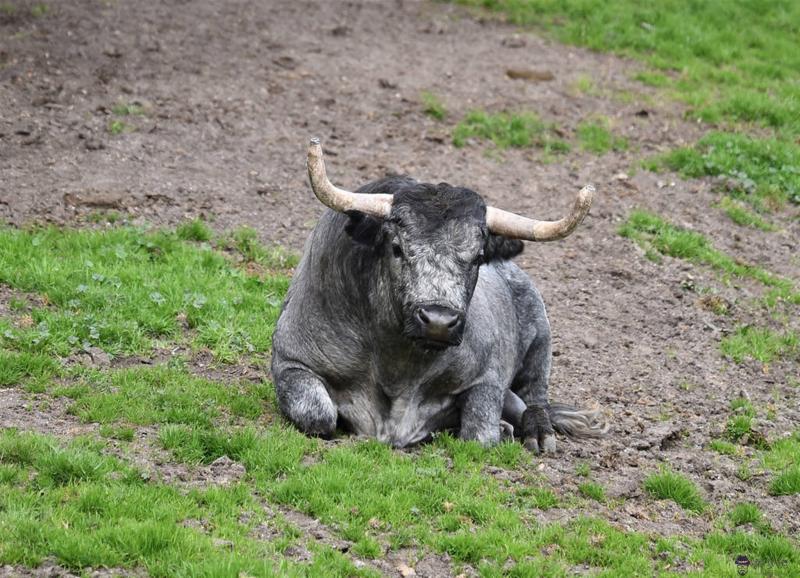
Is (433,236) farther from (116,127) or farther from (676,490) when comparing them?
(116,127)

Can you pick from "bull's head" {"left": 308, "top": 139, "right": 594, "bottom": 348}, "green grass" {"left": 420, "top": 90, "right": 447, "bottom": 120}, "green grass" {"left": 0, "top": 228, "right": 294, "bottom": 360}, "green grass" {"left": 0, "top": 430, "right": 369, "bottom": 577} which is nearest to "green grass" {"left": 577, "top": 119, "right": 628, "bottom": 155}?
"green grass" {"left": 420, "top": 90, "right": 447, "bottom": 120}

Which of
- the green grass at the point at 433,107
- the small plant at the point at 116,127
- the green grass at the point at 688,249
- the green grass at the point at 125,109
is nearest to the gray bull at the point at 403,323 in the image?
the green grass at the point at 688,249

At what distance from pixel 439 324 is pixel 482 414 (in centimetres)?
170

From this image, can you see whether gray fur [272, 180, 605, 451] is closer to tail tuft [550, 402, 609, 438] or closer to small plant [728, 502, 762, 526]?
tail tuft [550, 402, 609, 438]

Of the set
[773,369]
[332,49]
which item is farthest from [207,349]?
[332,49]

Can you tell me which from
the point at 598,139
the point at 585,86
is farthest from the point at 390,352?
the point at 585,86

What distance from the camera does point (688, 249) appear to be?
A: 1527cm

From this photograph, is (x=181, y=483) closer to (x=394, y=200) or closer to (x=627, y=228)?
(x=394, y=200)

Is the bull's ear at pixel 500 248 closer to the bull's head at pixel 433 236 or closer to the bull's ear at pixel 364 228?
the bull's head at pixel 433 236

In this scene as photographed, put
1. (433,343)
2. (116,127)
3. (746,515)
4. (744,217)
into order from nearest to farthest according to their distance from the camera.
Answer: (433,343) → (746,515) → (116,127) → (744,217)

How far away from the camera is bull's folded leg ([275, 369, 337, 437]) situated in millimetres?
9633

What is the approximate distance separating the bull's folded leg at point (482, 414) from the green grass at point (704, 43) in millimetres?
10159

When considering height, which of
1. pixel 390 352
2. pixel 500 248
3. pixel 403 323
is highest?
pixel 500 248

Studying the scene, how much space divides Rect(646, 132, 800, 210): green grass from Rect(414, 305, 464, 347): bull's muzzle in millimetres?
9332
